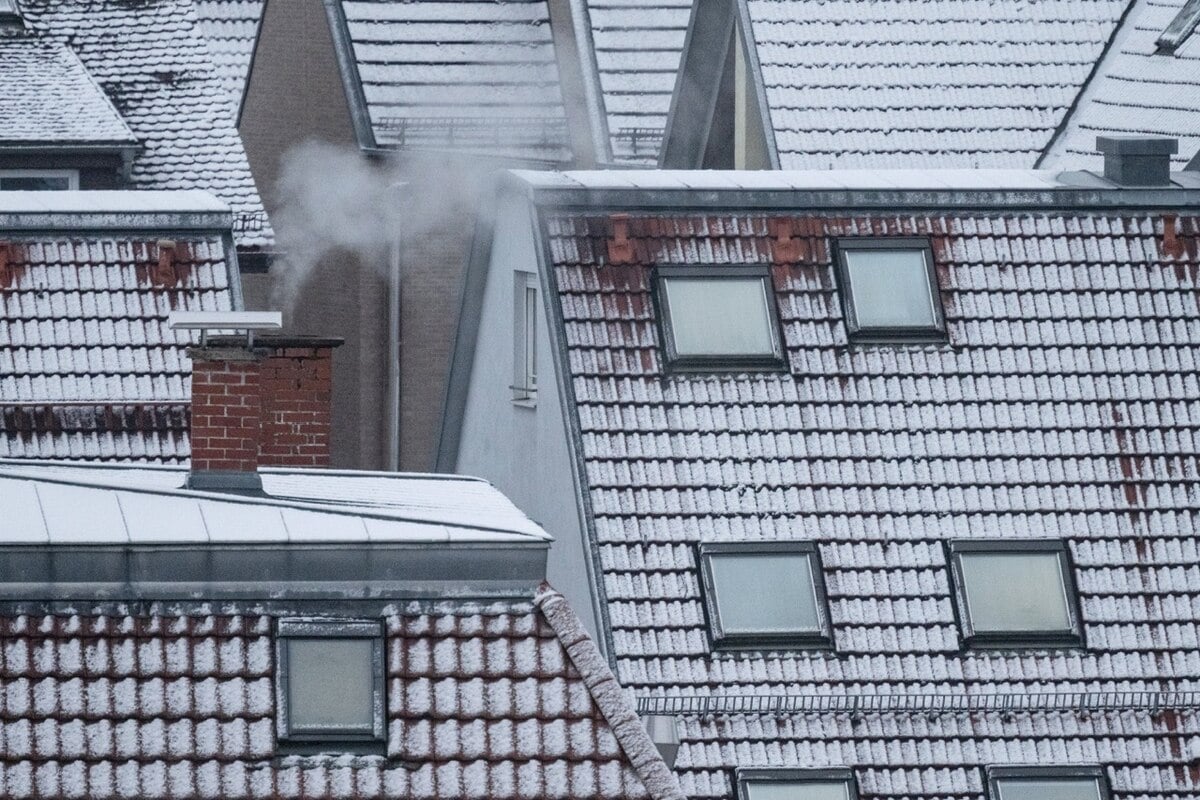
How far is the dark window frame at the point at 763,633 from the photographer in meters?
15.9

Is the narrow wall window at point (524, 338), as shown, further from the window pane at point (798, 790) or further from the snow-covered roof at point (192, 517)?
the snow-covered roof at point (192, 517)

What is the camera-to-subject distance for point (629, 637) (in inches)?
619

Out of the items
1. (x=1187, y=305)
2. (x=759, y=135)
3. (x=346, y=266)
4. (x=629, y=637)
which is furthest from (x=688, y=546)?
(x=346, y=266)

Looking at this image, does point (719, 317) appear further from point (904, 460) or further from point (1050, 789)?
point (1050, 789)

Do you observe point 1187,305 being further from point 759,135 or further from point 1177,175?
point 759,135

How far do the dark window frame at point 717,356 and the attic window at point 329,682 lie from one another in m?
5.42

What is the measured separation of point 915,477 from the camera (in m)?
16.8

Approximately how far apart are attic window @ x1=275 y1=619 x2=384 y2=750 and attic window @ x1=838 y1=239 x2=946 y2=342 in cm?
621

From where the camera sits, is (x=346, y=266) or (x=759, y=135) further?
(x=346, y=266)

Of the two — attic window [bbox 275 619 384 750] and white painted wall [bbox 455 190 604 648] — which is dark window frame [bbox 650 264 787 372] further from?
attic window [bbox 275 619 384 750]

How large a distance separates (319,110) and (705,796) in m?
14.1

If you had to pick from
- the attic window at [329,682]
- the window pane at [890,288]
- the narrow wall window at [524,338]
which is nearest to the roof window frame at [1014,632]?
the window pane at [890,288]

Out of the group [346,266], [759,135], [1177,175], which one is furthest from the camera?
[346,266]

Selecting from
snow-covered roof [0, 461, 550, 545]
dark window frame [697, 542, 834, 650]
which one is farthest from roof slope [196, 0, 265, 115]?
snow-covered roof [0, 461, 550, 545]
